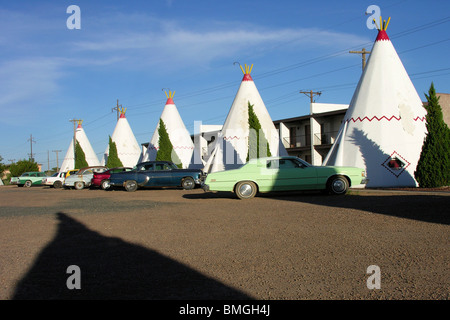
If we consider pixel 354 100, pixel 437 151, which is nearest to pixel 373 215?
pixel 437 151

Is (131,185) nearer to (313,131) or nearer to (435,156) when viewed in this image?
(435,156)

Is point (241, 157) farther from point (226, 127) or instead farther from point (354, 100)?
point (354, 100)

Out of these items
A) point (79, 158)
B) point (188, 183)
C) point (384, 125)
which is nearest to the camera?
point (384, 125)

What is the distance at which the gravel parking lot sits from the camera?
13.4ft

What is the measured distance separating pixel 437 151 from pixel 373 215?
8.72 meters

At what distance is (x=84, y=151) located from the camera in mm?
48750

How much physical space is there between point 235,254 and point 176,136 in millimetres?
28602

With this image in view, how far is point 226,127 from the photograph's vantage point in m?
26.8

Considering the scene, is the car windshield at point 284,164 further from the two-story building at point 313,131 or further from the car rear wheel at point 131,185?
the two-story building at point 313,131

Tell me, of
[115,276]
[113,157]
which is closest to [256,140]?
[113,157]

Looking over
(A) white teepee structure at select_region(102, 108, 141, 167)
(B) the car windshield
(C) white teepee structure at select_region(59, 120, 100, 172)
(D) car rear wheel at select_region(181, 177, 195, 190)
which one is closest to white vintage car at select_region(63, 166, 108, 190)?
(D) car rear wheel at select_region(181, 177, 195, 190)

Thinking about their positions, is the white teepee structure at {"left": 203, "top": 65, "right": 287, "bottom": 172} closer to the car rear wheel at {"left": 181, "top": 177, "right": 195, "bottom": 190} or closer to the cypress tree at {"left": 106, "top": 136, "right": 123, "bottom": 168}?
the car rear wheel at {"left": 181, "top": 177, "right": 195, "bottom": 190}

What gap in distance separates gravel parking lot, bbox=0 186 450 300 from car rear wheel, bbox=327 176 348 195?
12.1ft

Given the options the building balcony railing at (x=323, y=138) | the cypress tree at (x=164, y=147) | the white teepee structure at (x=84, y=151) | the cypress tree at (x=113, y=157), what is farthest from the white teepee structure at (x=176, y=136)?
the white teepee structure at (x=84, y=151)
